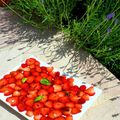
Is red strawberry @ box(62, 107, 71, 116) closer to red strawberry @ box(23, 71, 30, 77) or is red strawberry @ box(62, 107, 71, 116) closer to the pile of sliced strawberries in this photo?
the pile of sliced strawberries

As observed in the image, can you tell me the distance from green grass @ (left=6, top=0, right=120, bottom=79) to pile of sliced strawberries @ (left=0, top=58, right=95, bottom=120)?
287mm

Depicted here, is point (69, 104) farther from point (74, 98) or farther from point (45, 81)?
point (45, 81)

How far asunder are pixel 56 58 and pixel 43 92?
1.13 ft

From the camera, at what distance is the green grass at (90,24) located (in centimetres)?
212

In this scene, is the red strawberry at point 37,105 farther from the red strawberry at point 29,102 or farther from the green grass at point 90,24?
the green grass at point 90,24

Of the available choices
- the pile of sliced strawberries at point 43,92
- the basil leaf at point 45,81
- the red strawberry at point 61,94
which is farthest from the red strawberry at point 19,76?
the red strawberry at point 61,94

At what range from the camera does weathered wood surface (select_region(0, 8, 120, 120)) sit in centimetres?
187

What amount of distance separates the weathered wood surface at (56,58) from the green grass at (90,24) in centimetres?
6

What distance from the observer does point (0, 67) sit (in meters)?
2.10

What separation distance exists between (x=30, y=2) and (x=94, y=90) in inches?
28.8

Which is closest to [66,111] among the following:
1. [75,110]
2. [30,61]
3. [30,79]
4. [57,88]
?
[75,110]

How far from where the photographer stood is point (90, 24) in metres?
2.20

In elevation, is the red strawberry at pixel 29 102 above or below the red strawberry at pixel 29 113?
above

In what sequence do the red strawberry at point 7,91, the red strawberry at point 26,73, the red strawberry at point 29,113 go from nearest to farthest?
the red strawberry at point 29,113
the red strawberry at point 7,91
the red strawberry at point 26,73
